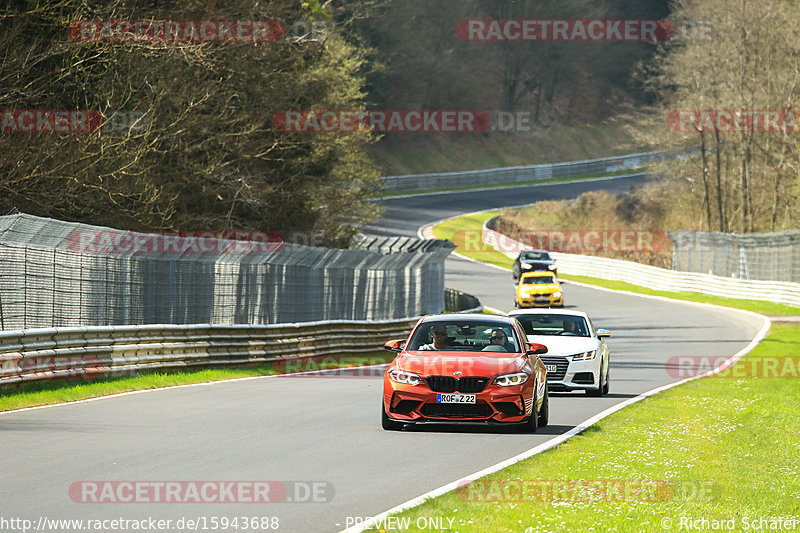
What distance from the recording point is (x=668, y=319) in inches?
1716

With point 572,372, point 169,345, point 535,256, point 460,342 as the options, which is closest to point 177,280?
point 169,345

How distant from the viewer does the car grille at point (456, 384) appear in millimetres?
13656

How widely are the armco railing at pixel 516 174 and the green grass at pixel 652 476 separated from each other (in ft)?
241

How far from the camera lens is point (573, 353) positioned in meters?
19.2

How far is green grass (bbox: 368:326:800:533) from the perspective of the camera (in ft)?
27.7

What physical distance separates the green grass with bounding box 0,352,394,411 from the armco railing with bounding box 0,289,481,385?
138 mm

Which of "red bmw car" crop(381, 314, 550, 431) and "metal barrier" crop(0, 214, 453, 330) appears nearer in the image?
"red bmw car" crop(381, 314, 550, 431)

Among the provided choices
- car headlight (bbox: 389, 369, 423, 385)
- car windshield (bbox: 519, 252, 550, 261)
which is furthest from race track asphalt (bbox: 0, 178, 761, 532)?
car windshield (bbox: 519, 252, 550, 261)

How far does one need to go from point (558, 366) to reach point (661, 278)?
40124mm

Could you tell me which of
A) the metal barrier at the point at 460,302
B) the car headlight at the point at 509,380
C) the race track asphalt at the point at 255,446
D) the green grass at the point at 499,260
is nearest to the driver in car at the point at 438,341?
the race track asphalt at the point at 255,446

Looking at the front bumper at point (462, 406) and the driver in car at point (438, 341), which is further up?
the driver in car at point (438, 341)

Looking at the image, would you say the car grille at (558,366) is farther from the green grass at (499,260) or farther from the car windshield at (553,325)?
the green grass at (499,260)

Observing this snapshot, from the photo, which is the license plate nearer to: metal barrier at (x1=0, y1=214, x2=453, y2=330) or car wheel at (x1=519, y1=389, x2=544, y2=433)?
car wheel at (x1=519, y1=389, x2=544, y2=433)

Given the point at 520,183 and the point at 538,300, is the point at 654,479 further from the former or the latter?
the point at 520,183
